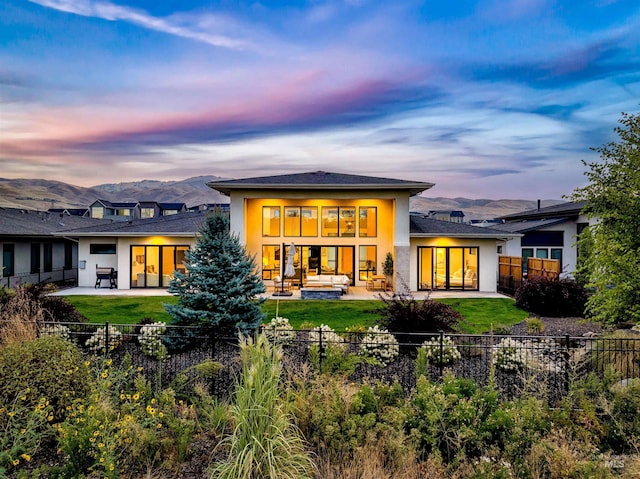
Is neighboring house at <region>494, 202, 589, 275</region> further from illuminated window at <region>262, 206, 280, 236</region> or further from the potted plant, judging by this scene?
illuminated window at <region>262, 206, 280, 236</region>

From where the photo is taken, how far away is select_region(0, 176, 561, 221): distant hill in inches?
3656

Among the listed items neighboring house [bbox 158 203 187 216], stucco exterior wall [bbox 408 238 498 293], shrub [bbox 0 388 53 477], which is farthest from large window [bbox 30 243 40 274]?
neighboring house [bbox 158 203 187 216]

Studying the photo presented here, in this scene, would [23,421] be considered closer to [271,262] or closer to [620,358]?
[620,358]

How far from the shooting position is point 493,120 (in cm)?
2603

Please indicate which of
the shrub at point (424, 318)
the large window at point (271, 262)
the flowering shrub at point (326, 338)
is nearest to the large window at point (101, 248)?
the large window at point (271, 262)

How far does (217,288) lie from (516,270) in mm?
17442

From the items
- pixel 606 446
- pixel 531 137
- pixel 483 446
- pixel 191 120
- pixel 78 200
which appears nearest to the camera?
pixel 483 446

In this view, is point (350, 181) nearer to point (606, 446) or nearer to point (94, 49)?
point (94, 49)

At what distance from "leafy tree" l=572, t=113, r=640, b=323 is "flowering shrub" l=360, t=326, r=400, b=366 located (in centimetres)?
535

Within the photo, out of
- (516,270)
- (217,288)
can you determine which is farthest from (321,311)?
(516,270)

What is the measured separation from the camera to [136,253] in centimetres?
2080

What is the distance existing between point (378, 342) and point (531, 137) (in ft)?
82.0

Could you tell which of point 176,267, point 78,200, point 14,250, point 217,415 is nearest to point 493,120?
point 176,267

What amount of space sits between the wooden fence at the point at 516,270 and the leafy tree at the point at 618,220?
384 inches
